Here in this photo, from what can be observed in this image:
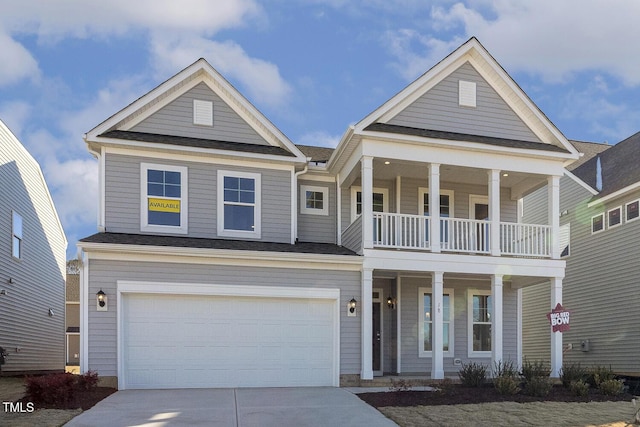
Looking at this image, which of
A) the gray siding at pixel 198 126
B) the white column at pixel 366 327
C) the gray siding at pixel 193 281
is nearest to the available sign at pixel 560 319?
the white column at pixel 366 327

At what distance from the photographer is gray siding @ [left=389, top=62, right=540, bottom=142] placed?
1501cm

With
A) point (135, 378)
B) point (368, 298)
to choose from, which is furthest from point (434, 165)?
point (135, 378)

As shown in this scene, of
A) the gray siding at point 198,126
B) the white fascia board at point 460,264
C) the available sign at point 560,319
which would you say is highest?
the gray siding at point 198,126

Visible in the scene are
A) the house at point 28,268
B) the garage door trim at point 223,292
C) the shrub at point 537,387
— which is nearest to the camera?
the shrub at point 537,387

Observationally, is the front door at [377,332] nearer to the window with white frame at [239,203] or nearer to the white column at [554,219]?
the window with white frame at [239,203]

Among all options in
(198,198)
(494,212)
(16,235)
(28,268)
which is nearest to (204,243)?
(198,198)

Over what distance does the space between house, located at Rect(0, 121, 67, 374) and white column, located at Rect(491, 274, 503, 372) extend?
13.1 metres

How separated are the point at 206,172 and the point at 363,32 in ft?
20.2

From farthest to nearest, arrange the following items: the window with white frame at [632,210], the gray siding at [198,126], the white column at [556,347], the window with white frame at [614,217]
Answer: the window with white frame at [614,217] → the window with white frame at [632,210] → the gray siding at [198,126] → the white column at [556,347]

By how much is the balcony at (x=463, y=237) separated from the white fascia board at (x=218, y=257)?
1140 millimetres

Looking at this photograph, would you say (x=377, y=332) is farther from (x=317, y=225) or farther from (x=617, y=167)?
(x=617, y=167)

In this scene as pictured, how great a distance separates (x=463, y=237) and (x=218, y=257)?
19.9 feet

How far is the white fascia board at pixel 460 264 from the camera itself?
14.0 m

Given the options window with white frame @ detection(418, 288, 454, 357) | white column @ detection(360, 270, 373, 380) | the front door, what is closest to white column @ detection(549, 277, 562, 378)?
window with white frame @ detection(418, 288, 454, 357)
